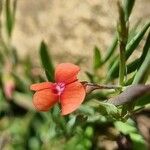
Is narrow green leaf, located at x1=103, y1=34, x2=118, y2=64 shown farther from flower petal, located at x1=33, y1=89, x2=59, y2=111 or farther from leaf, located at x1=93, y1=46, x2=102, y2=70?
flower petal, located at x1=33, y1=89, x2=59, y2=111

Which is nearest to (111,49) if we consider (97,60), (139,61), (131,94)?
(97,60)

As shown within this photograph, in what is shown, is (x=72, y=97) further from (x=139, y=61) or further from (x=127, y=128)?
(x=127, y=128)

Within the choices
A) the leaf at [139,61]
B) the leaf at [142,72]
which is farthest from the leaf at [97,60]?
the leaf at [142,72]

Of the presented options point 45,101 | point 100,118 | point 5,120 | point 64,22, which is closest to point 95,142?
point 100,118

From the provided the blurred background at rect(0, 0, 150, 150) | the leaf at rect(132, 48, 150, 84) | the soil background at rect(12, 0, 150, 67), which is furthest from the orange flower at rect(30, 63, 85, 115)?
the soil background at rect(12, 0, 150, 67)

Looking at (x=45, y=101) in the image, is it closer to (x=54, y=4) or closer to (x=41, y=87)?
(x=41, y=87)

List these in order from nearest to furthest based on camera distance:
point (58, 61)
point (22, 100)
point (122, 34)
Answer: point (122, 34), point (22, 100), point (58, 61)

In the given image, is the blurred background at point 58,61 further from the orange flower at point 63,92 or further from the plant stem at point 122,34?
the orange flower at point 63,92
